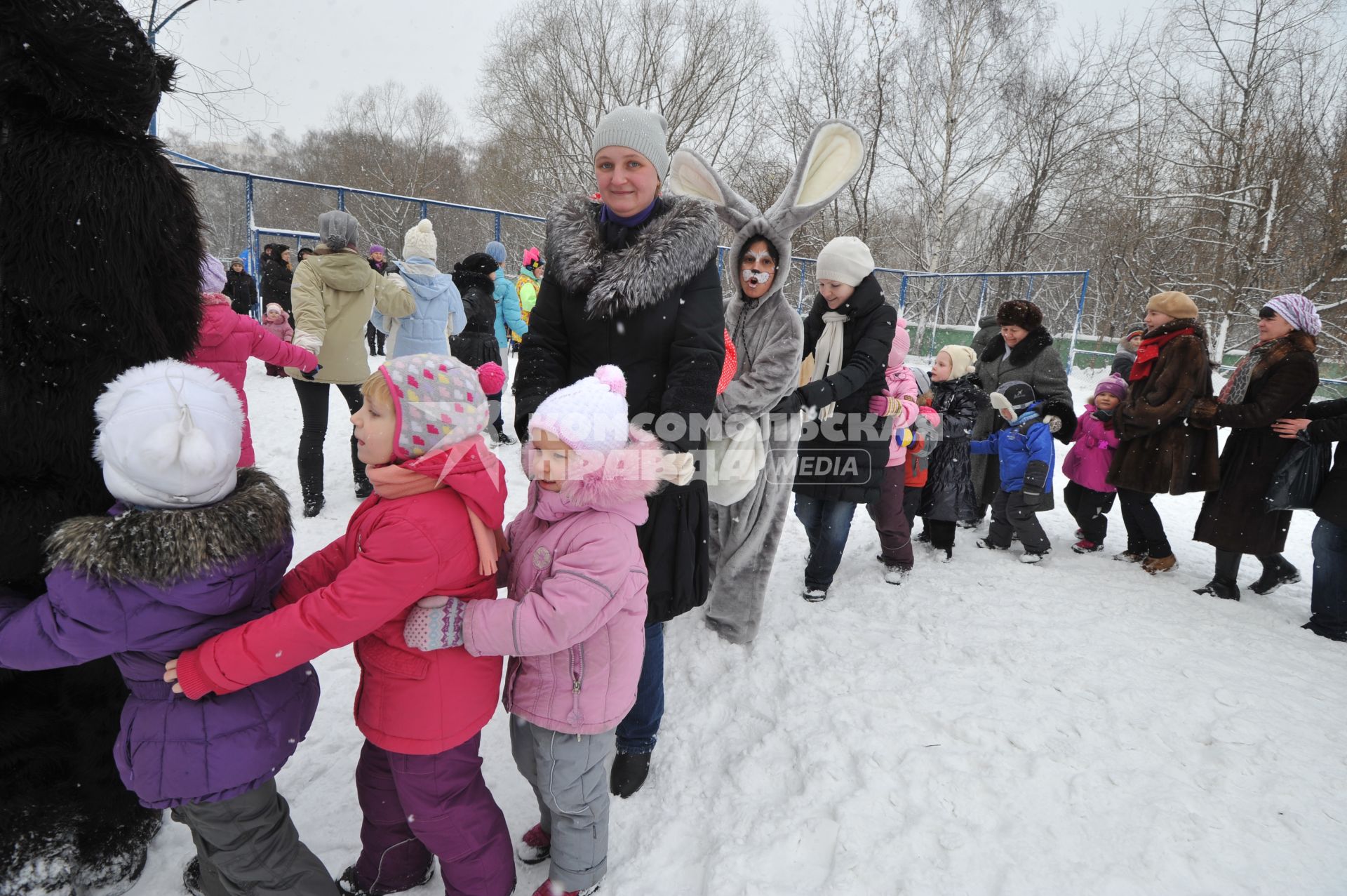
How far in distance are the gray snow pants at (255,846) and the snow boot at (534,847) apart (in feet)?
1.80

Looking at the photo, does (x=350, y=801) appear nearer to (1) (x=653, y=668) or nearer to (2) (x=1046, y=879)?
(1) (x=653, y=668)

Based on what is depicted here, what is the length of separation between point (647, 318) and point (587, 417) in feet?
1.76

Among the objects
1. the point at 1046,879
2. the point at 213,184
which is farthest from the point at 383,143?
the point at 1046,879

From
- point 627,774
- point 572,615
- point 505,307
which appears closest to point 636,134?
point 572,615

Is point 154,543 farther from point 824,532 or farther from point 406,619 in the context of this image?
point 824,532

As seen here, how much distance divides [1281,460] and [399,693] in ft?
15.0

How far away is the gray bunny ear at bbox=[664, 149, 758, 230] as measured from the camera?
9.27ft

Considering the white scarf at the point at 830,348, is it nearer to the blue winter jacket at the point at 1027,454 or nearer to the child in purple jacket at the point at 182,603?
the blue winter jacket at the point at 1027,454

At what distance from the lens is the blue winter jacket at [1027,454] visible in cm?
431

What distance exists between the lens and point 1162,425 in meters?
4.06

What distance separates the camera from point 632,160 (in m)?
2.04

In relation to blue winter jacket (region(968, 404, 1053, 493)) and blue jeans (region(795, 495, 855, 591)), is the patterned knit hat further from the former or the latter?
blue winter jacket (region(968, 404, 1053, 493))

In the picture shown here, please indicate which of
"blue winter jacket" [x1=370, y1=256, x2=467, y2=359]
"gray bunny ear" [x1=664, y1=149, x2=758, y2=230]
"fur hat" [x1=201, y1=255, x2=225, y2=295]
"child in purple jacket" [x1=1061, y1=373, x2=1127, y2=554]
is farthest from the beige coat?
"child in purple jacket" [x1=1061, y1=373, x2=1127, y2=554]

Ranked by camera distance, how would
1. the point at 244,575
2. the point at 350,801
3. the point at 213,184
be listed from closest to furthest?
the point at 244,575, the point at 350,801, the point at 213,184
